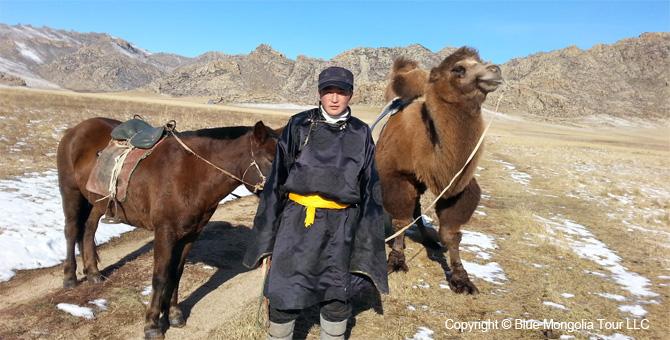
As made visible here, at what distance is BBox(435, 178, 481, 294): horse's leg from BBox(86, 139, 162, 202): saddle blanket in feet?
11.7

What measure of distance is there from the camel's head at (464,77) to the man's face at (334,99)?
186 cm

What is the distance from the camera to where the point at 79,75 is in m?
146

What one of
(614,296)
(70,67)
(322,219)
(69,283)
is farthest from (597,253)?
(70,67)

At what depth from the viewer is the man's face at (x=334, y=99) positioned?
254 cm

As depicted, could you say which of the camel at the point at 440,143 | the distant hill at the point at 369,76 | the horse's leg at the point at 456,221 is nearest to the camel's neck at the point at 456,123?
the camel at the point at 440,143

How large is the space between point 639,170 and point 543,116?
66.8 meters

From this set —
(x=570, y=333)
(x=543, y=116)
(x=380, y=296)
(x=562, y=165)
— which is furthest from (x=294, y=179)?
(x=543, y=116)

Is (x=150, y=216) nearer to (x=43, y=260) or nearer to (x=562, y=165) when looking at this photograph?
(x=43, y=260)

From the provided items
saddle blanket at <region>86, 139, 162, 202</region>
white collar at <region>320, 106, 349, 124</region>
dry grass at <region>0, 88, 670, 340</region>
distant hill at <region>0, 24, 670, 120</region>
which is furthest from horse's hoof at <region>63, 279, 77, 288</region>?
distant hill at <region>0, 24, 670, 120</region>

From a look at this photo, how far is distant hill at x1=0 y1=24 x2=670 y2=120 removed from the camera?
85938mm

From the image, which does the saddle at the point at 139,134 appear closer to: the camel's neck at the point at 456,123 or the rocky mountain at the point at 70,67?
the camel's neck at the point at 456,123

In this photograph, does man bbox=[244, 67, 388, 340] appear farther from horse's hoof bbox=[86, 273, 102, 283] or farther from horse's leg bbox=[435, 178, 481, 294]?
horse's hoof bbox=[86, 273, 102, 283]

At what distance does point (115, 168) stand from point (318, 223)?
2649 mm

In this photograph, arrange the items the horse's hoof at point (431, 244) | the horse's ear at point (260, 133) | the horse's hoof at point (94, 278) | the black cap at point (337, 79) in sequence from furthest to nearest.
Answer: the horse's hoof at point (431, 244) → the horse's hoof at point (94, 278) → the horse's ear at point (260, 133) → the black cap at point (337, 79)
